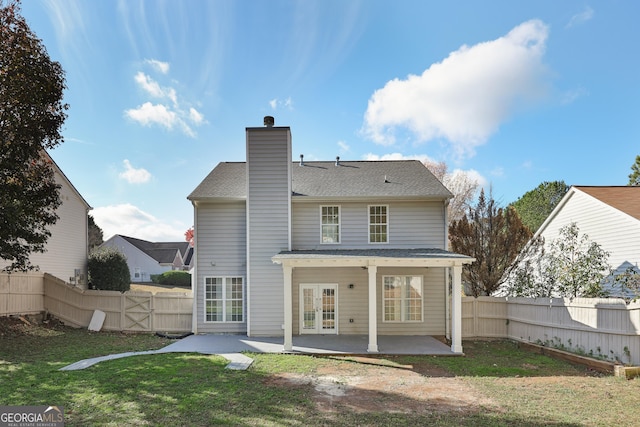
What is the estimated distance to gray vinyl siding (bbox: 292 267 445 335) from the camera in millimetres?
13289

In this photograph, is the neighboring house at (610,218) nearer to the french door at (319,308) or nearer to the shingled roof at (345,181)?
the shingled roof at (345,181)

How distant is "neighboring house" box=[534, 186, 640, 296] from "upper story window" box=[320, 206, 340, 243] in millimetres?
10174

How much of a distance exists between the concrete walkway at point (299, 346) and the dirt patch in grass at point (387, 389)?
1.51 metres

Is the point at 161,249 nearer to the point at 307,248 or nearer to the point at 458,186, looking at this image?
the point at 458,186

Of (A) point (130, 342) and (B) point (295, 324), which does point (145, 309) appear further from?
(B) point (295, 324)

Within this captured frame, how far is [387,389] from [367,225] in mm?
7204

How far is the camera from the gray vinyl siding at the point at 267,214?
12922mm

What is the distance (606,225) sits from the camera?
13.9m

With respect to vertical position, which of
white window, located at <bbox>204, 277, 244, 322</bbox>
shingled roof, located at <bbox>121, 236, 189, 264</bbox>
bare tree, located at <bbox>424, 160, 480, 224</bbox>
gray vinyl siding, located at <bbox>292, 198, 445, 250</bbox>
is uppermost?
bare tree, located at <bbox>424, 160, 480, 224</bbox>

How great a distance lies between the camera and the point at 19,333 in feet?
40.1

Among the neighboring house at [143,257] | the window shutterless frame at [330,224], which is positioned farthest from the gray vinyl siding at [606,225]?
the neighboring house at [143,257]

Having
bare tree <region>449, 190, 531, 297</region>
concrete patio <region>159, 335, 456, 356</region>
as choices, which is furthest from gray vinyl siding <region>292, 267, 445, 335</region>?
bare tree <region>449, 190, 531, 297</region>

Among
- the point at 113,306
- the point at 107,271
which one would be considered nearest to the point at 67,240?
the point at 107,271

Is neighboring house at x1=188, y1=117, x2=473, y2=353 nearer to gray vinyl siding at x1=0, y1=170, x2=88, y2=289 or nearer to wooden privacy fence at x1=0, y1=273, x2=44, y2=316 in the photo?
wooden privacy fence at x1=0, y1=273, x2=44, y2=316
